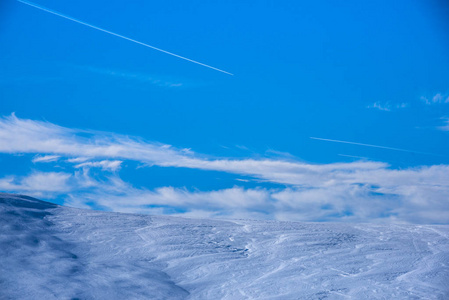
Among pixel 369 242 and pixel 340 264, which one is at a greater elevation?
pixel 369 242

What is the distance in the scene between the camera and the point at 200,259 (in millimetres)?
6840

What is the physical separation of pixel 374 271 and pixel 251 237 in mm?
2576

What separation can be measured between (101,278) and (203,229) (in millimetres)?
3204

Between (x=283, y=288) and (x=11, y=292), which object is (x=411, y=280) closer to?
(x=283, y=288)

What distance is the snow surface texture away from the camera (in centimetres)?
563

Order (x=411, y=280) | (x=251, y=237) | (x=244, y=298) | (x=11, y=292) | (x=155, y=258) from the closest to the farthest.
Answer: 1. (x=11, y=292)
2. (x=244, y=298)
3. (x=411, y=280)
4. (x=155, y=258)
5. (x=251, y=237)

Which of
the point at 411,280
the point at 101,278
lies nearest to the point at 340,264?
the point at 411,280

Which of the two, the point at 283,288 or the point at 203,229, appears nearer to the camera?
the point at 283,288

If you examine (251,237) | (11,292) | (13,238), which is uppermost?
(251,237)

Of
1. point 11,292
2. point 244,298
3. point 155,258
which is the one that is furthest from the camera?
point 155,258

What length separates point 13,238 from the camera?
6.58 meters

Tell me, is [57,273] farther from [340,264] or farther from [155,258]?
[340,264]

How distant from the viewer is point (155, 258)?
22.4 feet

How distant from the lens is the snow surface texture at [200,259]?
18.5 feet
